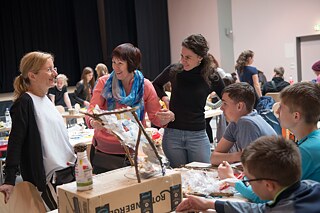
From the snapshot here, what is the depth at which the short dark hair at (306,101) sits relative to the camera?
6.44 ft

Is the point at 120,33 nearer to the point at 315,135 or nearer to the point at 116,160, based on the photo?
the point at 116,160

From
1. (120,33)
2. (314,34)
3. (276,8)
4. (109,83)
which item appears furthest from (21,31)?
(109,83)

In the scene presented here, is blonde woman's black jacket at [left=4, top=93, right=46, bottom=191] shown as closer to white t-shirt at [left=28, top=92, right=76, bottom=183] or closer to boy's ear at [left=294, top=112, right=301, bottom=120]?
white t-shirt at [left=28, top=92, right=76, bottom=183]

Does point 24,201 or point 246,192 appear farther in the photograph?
point 24,201

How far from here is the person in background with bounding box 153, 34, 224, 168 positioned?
2887 millimetres

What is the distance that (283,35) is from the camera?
33.8 ft

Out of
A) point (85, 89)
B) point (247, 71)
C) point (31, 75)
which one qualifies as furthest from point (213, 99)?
point (31, 75)

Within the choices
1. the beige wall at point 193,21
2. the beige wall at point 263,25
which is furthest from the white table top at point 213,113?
the beige wall at point 193,21

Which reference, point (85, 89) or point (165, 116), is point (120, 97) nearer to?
point (165, 116)

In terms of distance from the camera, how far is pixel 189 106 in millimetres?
2934

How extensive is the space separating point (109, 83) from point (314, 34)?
8293 millimetres

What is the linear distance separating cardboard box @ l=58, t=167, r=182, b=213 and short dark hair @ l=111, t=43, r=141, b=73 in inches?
38.0

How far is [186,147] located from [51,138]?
0.97 meters

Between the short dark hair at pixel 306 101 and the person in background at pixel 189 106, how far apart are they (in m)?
0.98
